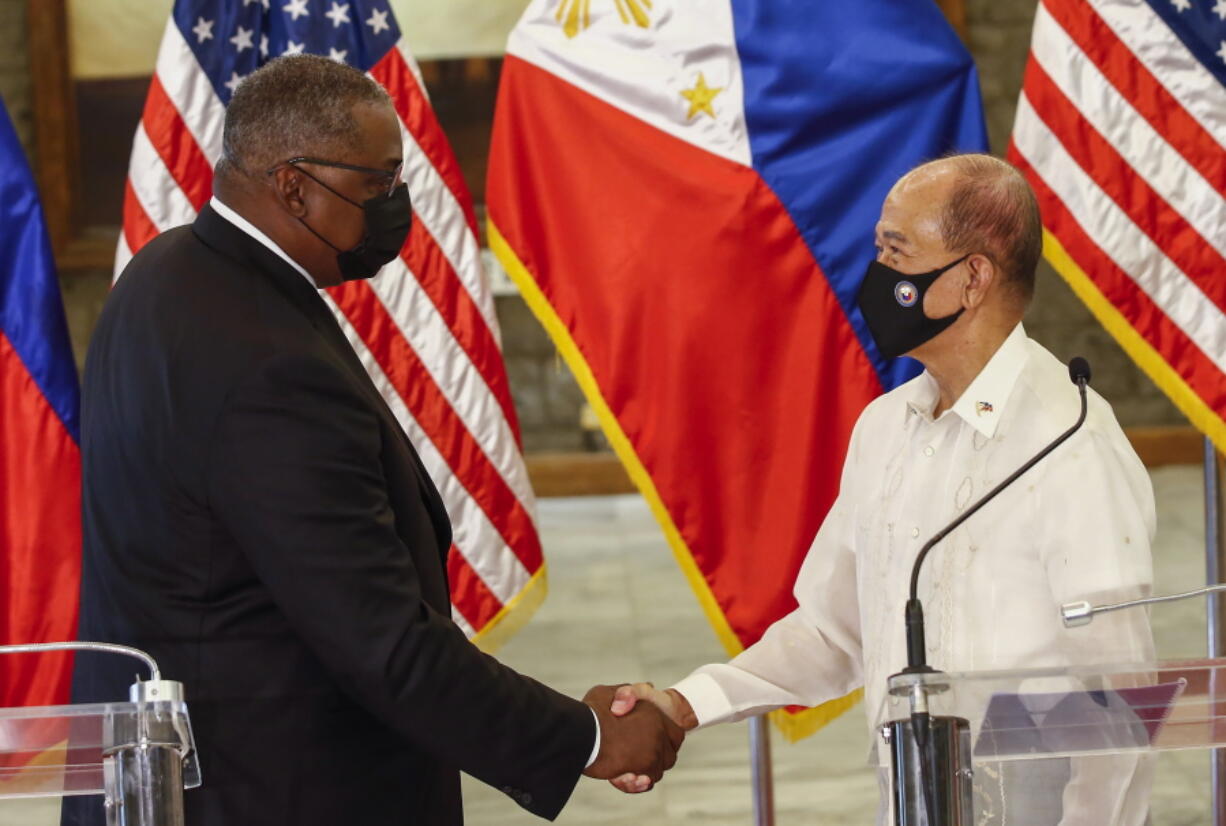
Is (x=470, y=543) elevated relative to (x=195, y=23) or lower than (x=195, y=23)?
lower

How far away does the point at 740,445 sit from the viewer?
10.8ft

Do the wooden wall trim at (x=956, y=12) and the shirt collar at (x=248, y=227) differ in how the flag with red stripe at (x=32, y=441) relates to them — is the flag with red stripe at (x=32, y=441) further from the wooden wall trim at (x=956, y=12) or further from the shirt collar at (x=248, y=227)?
the wooden wall trim at (x=956, y=12)

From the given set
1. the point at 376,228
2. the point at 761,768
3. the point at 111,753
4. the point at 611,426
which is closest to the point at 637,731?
the point at 376,228

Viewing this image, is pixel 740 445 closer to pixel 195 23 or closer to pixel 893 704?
pixel 195 23

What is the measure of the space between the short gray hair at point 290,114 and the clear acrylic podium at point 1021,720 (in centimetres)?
102

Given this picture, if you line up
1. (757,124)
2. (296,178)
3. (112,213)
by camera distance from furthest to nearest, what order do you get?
(112,213), (757,124), (296,178)

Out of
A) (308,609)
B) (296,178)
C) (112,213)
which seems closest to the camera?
(308,609)

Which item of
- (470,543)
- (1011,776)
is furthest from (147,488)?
(470,543)

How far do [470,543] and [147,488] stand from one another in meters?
1.48

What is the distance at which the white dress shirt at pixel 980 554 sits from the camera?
6.23ft

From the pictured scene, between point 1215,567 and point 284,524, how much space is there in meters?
2.32

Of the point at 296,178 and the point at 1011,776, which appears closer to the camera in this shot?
the point at 1011,776

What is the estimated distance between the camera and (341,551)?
1.87 metres

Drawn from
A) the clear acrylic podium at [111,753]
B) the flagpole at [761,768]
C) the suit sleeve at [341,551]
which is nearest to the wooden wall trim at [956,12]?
the flagpole at [761,768]
